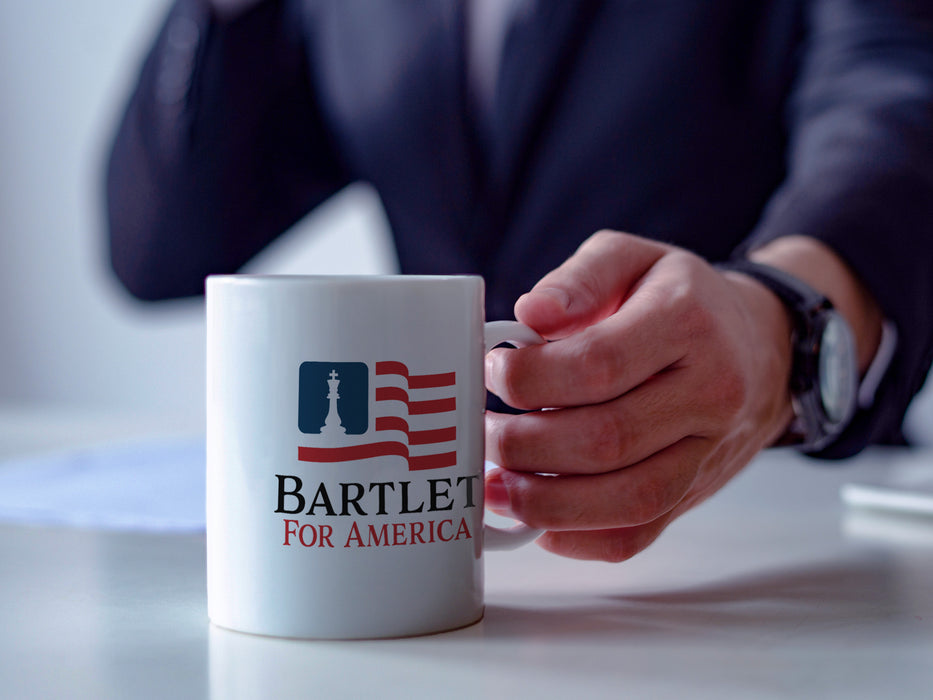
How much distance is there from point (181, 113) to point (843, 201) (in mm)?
1013

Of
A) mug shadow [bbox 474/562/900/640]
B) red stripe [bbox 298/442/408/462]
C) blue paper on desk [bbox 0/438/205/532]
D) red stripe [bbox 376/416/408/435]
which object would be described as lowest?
blue paper on desk [bbox 0/438/205/532]

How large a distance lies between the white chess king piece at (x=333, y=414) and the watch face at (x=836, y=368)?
37 cm

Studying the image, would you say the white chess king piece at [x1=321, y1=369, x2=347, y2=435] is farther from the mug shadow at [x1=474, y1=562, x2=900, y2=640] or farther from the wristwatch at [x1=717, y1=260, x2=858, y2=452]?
the wristwatch at [x1=717, y1=260, x2=858, y2=452]

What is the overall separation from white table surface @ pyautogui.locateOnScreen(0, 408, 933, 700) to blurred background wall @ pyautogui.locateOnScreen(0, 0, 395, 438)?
2.59 m

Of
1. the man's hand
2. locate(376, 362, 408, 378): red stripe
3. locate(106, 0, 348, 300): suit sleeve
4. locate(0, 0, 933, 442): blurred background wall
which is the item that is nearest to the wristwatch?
the man's hand

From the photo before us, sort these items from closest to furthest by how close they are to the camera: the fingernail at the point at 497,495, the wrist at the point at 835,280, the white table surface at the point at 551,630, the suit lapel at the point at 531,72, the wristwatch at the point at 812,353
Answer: the white table surface at the point at 551,630 → the fingernail at the point at 497,495 → the wristwatch at the point at 812,353 → the wrist at the point at 835,280 → the suit lapel at the point at 531,72

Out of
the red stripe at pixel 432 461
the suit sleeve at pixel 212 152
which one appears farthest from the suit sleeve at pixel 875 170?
the suit sleeve at pixel 212 152

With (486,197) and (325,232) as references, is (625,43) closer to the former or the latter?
(486,197)

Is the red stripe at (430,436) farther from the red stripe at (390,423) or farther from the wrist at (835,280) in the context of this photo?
the wrist at (835,280)

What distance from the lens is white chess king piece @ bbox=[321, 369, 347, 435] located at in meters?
0.42

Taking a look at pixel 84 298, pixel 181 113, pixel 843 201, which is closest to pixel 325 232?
pixel 84 298

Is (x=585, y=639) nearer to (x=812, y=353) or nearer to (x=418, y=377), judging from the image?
(x=418, y=377)

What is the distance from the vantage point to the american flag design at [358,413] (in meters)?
0.42

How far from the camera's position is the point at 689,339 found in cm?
52
